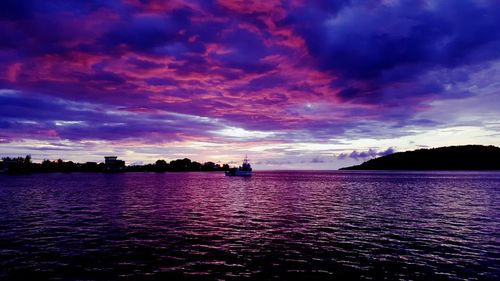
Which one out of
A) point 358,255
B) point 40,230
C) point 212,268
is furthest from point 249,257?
point 40,230

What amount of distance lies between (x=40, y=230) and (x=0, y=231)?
4.05 m

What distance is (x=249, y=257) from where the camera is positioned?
86.7ft

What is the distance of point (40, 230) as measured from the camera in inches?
1448

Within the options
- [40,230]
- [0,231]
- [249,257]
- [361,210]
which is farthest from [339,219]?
[0,231]

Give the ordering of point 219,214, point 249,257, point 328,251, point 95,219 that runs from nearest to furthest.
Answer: point 249,257 < point 328,251 < point 95,219 < point 219,214

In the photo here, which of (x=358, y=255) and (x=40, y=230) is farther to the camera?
(x=40, y=230)

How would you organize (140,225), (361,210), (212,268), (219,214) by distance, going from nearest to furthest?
(212,268)
(140,225)
(219,214)
(361,210)

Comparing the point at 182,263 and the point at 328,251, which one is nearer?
the point at 182,263

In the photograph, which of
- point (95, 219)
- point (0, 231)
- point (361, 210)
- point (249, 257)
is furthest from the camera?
point (361, 210)

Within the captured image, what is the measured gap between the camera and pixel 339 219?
4534 cm

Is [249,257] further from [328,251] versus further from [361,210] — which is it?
[361,210]

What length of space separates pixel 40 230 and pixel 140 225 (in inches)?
417

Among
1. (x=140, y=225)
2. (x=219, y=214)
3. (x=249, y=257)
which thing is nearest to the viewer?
(x=249, y=257)

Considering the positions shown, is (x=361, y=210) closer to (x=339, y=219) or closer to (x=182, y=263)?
(x=339, y=219)
